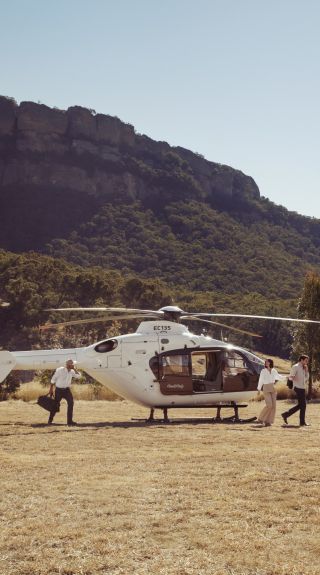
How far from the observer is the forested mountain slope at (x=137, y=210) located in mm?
106000

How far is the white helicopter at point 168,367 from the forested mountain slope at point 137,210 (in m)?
80.3

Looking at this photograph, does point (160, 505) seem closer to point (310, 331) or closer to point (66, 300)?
point (310, 331)

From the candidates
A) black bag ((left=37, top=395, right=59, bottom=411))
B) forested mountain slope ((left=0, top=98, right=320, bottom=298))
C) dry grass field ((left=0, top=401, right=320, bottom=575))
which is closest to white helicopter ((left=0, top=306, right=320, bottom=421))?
black bag ((left=37, top=395, right=59, bottom=411))

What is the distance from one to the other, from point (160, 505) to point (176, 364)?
33.3 feet

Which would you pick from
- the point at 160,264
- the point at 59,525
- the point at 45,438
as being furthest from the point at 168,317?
the point at 160,264

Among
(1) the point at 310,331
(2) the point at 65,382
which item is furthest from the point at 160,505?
(1) the point at 310,331

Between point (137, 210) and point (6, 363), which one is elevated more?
point (137, 210)

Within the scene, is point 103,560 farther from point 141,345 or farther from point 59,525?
point 141,345

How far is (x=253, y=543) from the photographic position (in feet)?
20.7

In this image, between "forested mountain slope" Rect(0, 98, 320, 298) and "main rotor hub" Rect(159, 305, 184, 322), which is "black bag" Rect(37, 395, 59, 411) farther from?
"forested mountain slope" Rect(0, 98, 320, 298)

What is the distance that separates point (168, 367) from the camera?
58.7ft

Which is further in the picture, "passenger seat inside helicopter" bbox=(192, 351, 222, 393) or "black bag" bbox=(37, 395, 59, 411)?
"passenger seat inside helicopter" bbox=(192, 351, 222, 393)

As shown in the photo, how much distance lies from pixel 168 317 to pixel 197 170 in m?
140

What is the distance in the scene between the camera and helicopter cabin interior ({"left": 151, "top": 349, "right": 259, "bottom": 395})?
17.8 meters
